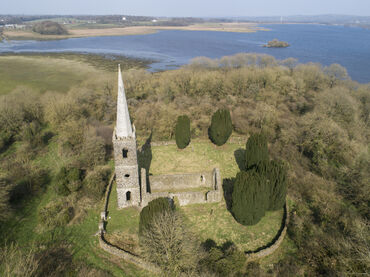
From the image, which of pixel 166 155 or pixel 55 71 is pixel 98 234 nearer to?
pixel 166 155

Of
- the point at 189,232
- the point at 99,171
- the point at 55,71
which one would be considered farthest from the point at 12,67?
the point at 189,232

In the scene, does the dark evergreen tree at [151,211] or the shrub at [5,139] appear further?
the shrub at [5,139]

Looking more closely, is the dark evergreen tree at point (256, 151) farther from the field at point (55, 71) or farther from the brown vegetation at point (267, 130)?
the field at point (55, 71)

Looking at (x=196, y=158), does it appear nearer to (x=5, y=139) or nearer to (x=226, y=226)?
(x=226, y=226)

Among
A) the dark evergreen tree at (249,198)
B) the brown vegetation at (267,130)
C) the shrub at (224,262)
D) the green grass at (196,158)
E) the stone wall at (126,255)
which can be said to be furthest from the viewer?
the green grass at (196,158)

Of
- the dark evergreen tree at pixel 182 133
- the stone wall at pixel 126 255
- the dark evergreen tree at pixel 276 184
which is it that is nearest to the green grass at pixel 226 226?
the dark evergreen tree at pixel 276 184

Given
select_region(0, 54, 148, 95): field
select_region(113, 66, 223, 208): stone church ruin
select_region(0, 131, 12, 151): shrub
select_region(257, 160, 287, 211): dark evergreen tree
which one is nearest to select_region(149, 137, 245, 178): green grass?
select_region(113, 66, 223, 208): stone church ruin
